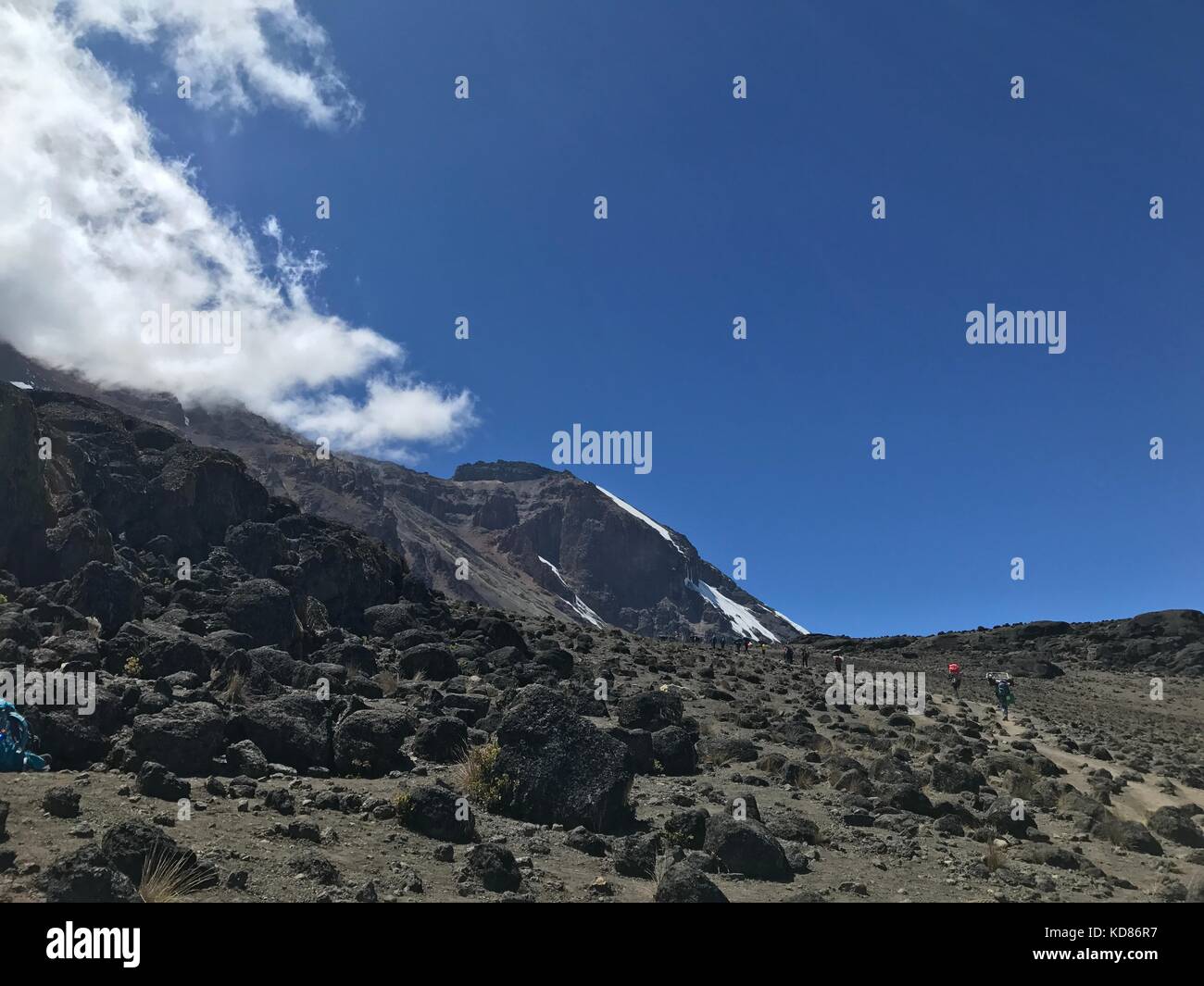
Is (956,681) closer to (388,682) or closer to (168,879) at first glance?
(388,682)

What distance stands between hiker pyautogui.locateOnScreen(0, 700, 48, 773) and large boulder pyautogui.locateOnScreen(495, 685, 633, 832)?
6368 mm

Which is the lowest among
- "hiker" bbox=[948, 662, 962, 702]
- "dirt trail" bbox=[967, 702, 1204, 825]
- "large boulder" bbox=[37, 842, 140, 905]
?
"hiker" bbox=[948, 662, 962, 702]

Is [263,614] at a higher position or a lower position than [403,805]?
higher

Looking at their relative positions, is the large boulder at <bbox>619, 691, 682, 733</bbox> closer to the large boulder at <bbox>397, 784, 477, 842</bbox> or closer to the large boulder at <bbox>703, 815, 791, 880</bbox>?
the large boulder at <bbox>703, 815, 791, 880</bbox>

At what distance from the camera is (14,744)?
10.5 meters

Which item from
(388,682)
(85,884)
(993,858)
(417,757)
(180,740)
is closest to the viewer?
(85,884)

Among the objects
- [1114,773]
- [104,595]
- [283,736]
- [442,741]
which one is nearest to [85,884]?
[283,736]

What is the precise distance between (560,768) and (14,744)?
7526 millimetres

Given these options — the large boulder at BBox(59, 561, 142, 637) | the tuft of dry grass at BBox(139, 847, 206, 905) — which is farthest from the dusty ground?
the large boulder at BBox(59, 561, 142, 637)

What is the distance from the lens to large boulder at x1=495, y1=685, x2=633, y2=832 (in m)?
11.4

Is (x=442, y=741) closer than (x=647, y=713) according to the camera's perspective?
Yes

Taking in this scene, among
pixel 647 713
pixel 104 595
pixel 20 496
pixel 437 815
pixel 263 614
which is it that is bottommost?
pixel 647 713
